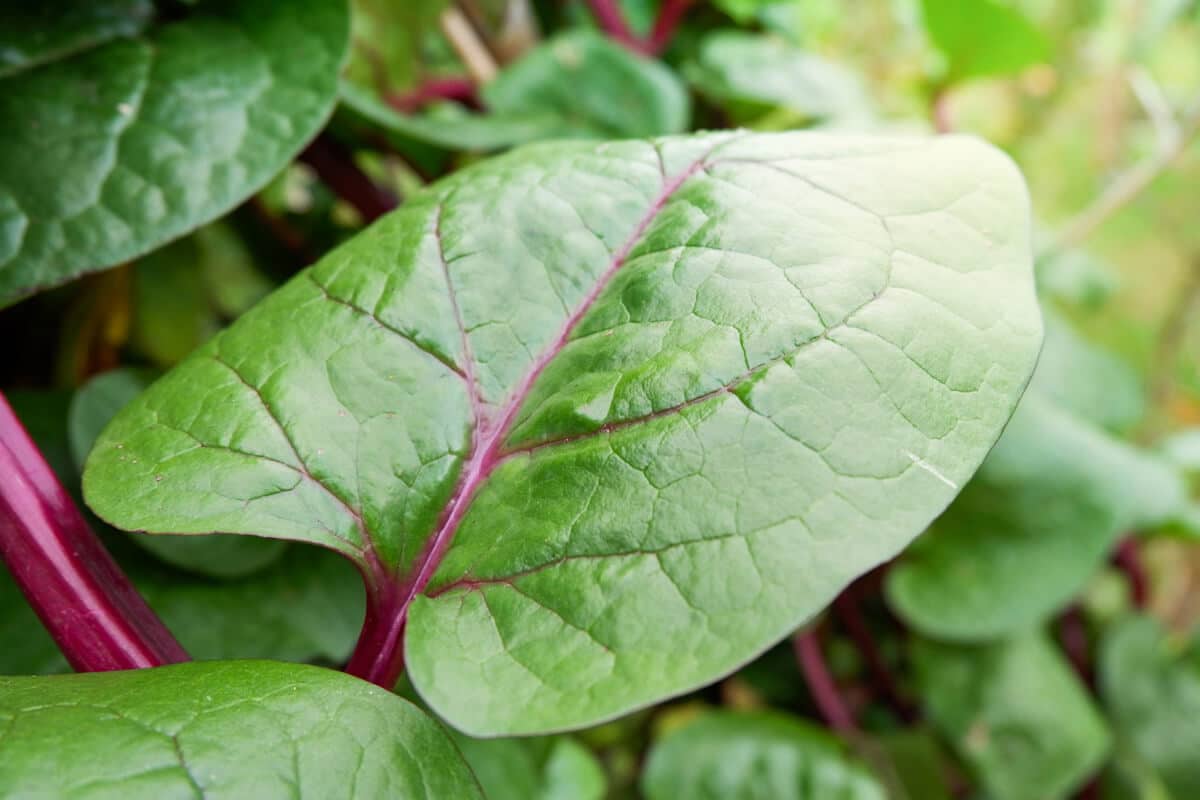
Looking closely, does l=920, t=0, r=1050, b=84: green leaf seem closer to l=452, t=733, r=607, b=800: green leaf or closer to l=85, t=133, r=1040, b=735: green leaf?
l=85, t=133, r=1040, b=735: green leaf

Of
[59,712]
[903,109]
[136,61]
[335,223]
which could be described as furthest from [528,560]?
[903,109]

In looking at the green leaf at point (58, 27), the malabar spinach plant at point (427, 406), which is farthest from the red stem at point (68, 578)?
the green leaf at point (58, 27)

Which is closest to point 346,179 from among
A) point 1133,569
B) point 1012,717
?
point 1012,717

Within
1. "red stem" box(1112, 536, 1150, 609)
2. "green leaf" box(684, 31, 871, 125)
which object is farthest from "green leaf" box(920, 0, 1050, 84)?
"red stem" box(1112, 536, 1150, 609)

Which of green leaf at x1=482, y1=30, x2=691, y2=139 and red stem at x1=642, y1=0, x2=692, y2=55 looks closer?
green leaf at x1=482, y1=30, x2=691, y2=139

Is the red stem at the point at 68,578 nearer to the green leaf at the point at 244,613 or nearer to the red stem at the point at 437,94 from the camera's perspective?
the green leaf at the point at 244,613

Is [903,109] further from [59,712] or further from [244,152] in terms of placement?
[59,712]

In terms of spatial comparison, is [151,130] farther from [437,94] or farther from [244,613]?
[437,94]
